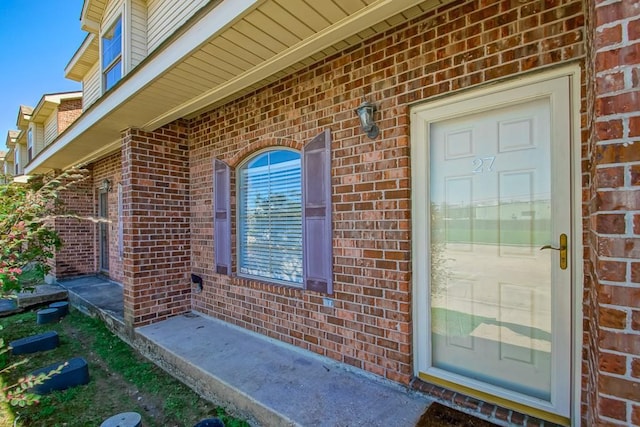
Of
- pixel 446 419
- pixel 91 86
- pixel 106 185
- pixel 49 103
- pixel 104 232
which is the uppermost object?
pixel 49 103

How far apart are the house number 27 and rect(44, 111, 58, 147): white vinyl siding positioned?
499 inches

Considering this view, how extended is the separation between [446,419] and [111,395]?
129 inches

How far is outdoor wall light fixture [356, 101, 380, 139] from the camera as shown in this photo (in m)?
2.59

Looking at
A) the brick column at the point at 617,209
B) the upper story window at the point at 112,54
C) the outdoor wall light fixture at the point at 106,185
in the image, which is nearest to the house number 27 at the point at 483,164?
the brick column at the point at 617,209

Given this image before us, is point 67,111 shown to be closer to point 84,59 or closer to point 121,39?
point 84,59

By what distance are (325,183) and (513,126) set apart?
1.63 m

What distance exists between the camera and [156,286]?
448 centimetres

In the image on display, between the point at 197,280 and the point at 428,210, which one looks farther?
the point at 197,280

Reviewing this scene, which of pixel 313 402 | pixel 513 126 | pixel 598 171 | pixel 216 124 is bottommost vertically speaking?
pixel 313 402

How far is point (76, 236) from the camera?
8.20 meters

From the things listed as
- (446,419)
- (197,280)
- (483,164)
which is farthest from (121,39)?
(446,419)

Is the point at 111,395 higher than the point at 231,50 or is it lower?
lower

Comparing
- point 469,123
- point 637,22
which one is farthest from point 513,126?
point 637,22

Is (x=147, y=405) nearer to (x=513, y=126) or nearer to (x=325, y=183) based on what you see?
(x=325, y=183)
